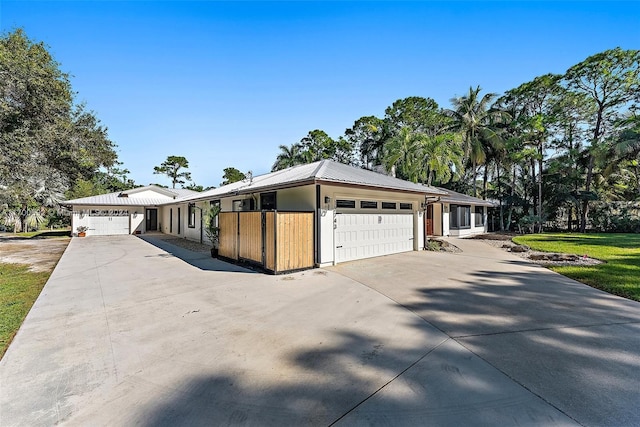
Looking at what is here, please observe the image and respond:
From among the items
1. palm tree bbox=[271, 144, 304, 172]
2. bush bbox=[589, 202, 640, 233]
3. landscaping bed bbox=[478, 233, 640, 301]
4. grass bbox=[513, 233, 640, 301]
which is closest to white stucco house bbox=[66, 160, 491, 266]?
landscaping bed bbox=[478, 233, 640, 301]

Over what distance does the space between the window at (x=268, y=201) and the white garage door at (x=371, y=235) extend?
8.87 ft

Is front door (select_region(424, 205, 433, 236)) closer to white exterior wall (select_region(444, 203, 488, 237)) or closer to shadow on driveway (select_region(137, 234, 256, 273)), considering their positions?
white exterior wall (select_region(444, 203, 488, 237))

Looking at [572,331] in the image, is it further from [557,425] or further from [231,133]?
[231,133]

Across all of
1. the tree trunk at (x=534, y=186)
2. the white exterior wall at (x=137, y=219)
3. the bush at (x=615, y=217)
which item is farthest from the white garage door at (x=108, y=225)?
the bush at (x=615, y=217)

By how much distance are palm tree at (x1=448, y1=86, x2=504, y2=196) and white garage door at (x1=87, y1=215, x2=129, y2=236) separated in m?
29.2

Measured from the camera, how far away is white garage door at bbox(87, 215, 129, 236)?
2088cm

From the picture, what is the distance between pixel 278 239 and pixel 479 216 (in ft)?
64.1

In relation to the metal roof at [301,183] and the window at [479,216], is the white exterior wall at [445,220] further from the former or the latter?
the window at [479,216]

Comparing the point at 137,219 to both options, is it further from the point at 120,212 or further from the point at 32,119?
the point at 32,119

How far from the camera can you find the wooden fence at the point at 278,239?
769 centimetres

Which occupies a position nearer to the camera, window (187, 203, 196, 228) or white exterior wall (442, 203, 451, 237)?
window (187, 203, 196, 228)

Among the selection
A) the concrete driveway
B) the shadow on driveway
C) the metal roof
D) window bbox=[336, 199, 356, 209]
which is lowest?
the concrete driveway

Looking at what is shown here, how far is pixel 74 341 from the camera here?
3781 millimetres

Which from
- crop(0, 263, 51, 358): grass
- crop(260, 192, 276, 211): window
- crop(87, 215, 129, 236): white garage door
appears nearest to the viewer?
crop(0, 263, 51, 358): grass
